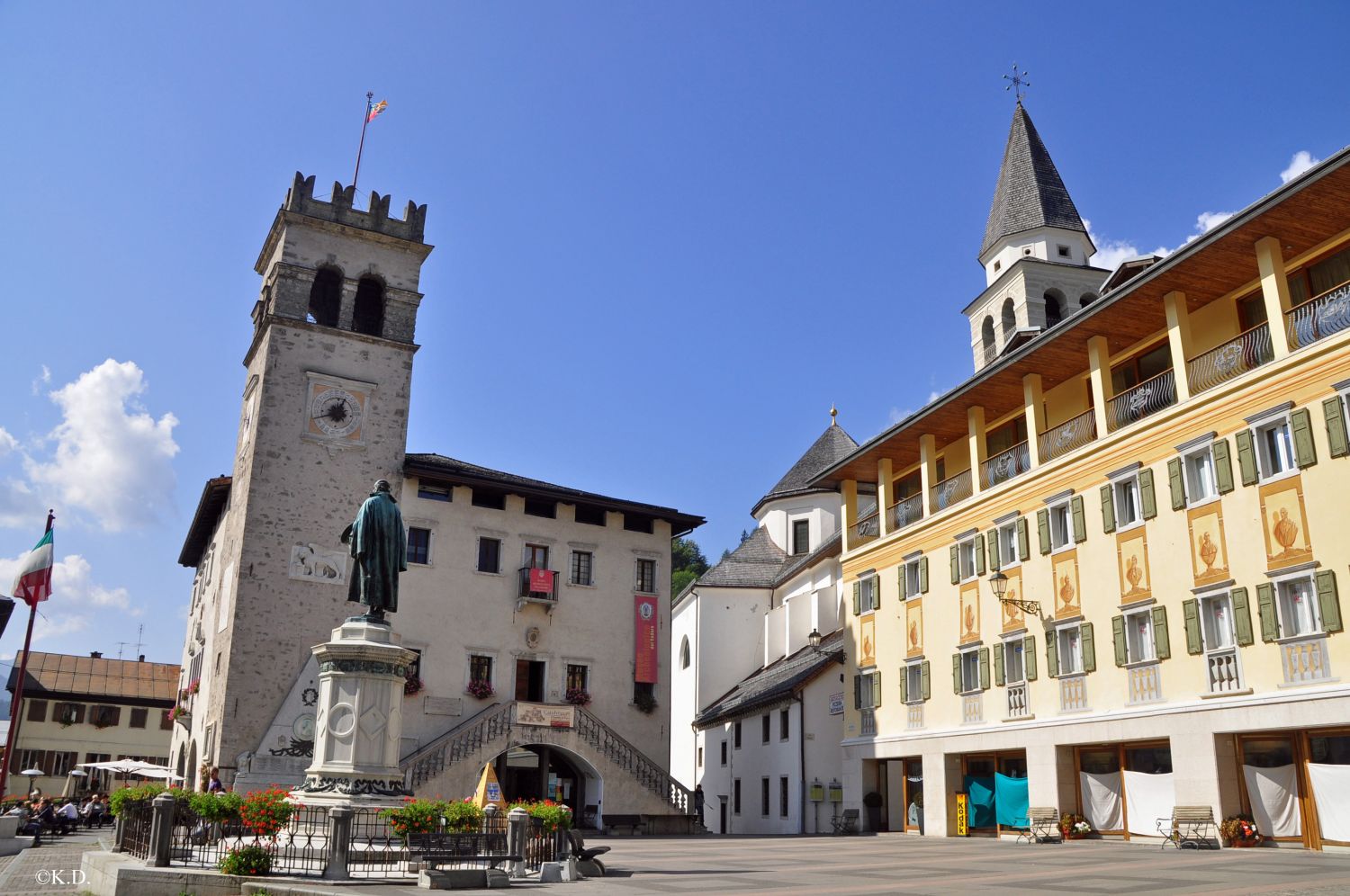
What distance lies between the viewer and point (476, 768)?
3431 cm

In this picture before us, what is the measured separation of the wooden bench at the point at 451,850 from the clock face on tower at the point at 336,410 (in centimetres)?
2531

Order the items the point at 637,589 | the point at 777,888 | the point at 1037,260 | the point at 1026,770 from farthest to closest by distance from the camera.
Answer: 1. the point at 1037,260
2. the point at 637,589
3. the point at 1026,770
4. the point at 777,888

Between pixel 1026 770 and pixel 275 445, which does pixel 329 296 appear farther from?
pixel 1026 770

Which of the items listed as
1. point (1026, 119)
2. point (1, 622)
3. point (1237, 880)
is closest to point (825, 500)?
point (1026, 119)

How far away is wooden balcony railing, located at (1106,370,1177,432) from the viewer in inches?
963

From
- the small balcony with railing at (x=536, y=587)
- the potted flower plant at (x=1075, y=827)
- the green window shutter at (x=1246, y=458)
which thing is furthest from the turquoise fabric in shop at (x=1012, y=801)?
the small balcony with railing at (x=536, y=587)

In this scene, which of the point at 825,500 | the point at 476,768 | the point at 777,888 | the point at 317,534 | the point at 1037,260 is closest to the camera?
the point at 777,888

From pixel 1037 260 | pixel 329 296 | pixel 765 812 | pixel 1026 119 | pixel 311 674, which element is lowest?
pixel 765 812

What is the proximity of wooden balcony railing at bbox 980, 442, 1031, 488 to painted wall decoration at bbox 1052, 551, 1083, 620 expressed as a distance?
3097mm

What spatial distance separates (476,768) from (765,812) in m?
13.5

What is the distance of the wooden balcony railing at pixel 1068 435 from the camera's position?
1060 inches

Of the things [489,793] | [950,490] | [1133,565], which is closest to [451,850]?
[489,793]

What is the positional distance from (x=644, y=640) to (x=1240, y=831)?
23.5m

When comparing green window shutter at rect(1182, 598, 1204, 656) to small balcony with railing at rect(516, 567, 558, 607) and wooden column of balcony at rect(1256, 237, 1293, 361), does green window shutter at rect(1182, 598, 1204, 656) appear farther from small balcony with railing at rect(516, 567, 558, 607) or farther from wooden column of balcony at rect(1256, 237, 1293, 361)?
small balcony with railing at rect(516, 567, 558, 607)
